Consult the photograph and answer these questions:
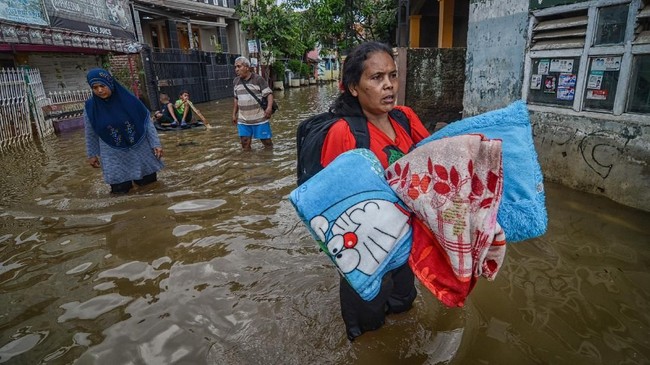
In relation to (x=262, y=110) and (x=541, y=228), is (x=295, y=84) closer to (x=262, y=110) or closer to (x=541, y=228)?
(x=262, y=110)

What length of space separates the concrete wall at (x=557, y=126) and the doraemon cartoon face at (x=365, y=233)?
368cm

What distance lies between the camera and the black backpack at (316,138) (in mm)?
1757

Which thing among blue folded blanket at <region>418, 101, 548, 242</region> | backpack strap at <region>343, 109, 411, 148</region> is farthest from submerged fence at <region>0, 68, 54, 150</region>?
blue folded blanket at <region>418, 101, 548, 242</region>

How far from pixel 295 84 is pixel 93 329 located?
2904 centimetres

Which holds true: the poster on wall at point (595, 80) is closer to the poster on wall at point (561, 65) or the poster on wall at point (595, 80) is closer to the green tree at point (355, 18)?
the poster on wall at point (561, 65)

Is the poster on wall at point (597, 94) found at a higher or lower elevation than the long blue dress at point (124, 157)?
higher

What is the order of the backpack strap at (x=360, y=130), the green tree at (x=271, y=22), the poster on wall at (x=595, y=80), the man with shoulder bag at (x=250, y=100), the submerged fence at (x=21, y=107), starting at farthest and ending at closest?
1. the green tree at (x=271, y=22)
2. the submerged fence at (x=21, y=107)
3. the man with shoulder bag at (x=250, y=100)
4. the poster on wall at (x=595, y=80)
5. the backpack strap at (x=360, y=130)

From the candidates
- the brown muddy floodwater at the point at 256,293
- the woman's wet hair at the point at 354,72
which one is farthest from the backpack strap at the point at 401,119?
the brown muddy floodwater at the point at 256,293

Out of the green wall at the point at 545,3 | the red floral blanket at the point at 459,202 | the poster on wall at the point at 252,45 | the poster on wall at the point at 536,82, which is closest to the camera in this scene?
the red floral blanket at the point at 459,202

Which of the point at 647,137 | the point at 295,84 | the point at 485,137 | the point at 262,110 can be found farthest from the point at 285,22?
the point at 485,137

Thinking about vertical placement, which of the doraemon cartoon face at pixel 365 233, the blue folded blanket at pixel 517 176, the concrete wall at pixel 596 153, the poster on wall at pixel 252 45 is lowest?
the concrete wall at pixel 596 153

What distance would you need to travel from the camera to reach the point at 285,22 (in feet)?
78.6

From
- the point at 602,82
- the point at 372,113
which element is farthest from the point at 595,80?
the point at 372,113

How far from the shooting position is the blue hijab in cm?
438
